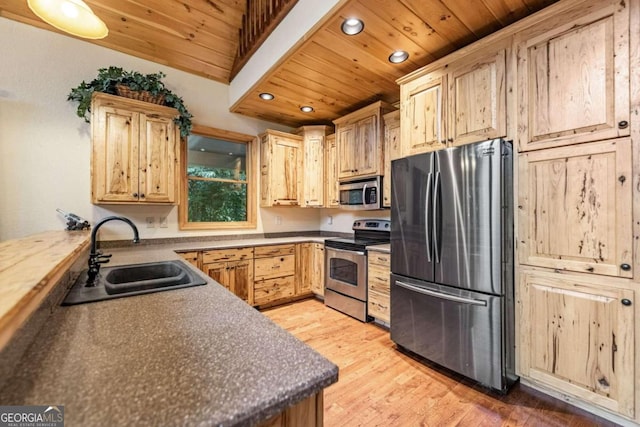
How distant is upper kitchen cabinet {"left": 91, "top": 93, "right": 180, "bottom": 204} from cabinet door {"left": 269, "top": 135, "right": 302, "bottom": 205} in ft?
3.97

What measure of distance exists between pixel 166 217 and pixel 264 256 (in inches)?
48.6

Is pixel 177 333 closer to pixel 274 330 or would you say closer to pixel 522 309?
pixel 274 330

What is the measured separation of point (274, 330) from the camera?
2.72 feet

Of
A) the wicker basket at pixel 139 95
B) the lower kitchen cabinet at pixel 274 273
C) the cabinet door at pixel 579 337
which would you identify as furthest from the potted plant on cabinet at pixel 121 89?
the cabinet door at pixel 579 337

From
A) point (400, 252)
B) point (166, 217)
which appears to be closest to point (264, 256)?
point (166, 217)

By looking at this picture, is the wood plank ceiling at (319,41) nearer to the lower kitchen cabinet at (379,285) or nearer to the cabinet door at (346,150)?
the cabinet door at (346,150)

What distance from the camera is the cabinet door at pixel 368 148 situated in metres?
3.14

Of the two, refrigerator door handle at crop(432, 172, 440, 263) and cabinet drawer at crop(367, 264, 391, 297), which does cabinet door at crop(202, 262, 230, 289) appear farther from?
refrigerator door handle at crop(432, 172, 440, 263)

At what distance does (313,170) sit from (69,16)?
277cm

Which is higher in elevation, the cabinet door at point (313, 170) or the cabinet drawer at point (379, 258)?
the cabinet door at point (313, 170)

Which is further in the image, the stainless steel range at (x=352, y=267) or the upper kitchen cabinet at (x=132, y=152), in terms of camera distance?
the stainless steel range at (x=352, y=267)

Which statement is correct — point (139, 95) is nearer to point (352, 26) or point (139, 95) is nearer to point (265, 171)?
point (265, 171)

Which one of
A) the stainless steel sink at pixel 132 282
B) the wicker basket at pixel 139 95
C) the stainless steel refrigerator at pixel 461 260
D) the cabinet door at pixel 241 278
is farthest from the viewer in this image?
the cabinet door at pixel 241 278

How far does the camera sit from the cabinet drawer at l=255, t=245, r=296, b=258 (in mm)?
3303
